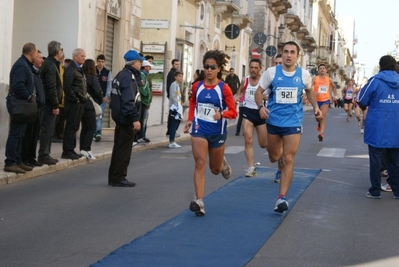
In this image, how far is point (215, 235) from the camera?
8.36m

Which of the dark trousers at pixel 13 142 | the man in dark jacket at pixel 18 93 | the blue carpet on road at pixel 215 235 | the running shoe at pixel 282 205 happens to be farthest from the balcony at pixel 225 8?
the running shoe at pixel 282 205

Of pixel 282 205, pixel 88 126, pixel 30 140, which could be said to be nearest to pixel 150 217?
pixel 282 205

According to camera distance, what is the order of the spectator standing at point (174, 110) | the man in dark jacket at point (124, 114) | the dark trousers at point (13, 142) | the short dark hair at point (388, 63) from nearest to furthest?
the short dark hair at point (388, 63)
the man in dark jacket at point (124, 114)
the dark trousers at point (13, 142)
the spectator standing at point (174, 110)

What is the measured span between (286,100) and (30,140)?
4.90 meters

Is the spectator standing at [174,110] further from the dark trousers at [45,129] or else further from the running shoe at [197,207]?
the running shoe at [197,207]

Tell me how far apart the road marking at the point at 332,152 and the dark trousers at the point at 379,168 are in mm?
6573

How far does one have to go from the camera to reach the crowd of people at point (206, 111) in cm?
974

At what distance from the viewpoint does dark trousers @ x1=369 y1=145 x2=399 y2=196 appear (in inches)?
459

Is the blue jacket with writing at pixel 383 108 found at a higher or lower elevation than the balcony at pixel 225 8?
lower

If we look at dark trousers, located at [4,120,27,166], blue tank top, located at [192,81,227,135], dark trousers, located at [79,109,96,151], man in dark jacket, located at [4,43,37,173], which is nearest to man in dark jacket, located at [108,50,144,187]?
man in dark jacket, located at [4,43,37,173]

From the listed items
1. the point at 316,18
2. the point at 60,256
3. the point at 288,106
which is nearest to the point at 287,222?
the point at 288,106

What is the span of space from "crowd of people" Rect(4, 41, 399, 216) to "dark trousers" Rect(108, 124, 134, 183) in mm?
14

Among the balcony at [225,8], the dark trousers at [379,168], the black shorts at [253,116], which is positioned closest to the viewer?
the dark trousers at [379,168]

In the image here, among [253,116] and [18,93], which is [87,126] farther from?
[253,116]
